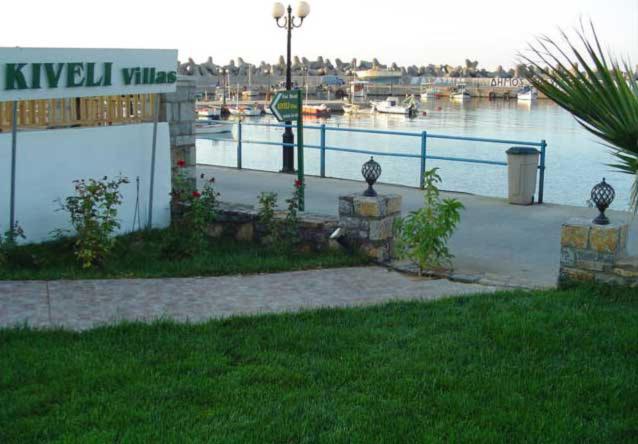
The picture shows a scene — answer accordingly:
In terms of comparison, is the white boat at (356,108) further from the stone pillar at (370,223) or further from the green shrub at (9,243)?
the green shrub at (9,243)

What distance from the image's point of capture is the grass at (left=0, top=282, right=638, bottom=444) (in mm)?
4602

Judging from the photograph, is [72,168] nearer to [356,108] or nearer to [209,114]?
[209,114]

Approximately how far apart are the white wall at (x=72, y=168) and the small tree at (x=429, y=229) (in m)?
3.57

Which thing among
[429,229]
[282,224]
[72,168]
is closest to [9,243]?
[72,168]

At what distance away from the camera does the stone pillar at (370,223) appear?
9.12 metres

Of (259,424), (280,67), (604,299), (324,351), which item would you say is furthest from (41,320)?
(280,67)

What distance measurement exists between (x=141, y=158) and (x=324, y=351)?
5.47 metres

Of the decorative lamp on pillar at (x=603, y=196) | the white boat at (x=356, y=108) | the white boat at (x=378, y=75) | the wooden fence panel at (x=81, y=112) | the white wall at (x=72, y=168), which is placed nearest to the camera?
the decorative lamp on pillar at (x=603, y=196)

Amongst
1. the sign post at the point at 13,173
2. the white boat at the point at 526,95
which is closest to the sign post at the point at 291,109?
the sign post at the point at 13,173

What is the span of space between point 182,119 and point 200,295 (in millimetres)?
4410

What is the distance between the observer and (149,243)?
9867 mm

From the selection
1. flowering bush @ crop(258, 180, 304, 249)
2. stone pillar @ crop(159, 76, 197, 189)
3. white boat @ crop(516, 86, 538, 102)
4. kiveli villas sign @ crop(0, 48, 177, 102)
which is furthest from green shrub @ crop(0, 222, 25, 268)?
white boat @ crop(516, 86, 538, 102)

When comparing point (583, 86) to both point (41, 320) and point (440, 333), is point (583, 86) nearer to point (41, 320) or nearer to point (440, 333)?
point (440, 333)

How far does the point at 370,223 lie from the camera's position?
909 centimetres
